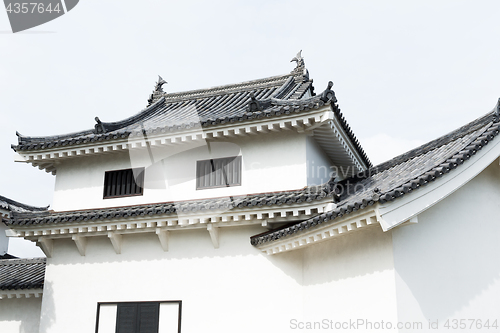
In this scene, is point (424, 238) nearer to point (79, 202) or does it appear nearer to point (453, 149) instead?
point (453, 149)

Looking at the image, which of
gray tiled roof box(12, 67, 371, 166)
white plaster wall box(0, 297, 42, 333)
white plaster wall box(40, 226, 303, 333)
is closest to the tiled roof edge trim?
white plaster wall box(0, 297, 42, 333)

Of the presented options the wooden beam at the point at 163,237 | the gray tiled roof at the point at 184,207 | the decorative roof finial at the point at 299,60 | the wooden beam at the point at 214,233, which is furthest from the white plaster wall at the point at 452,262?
the decorative roof finial at the point at 299,60

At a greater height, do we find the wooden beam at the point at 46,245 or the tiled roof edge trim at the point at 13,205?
the tiled roof edge trim at the point at 13,205

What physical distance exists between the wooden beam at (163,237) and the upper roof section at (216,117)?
218 centimetres

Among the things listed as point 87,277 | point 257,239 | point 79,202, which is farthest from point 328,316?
point 79,202

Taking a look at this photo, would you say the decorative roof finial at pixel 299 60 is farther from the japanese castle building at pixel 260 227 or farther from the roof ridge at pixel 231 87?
the japanese castle building at pixel 260 227

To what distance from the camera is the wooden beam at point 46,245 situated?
11808mm

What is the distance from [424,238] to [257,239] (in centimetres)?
342

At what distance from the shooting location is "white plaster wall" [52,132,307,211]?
10.9m

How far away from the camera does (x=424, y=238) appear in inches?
329

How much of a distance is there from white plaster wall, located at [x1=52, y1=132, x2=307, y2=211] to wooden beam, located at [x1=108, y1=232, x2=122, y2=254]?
0.99 m

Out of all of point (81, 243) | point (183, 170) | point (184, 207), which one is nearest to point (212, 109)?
point (183, 170)

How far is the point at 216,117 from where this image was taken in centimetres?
1124

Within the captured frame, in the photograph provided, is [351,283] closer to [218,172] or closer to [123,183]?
[218,172]
